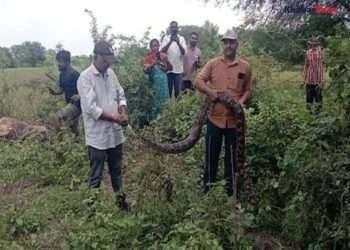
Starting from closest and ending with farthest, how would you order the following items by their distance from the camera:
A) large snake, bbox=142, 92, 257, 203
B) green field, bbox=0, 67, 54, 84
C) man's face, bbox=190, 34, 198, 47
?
large snake, bbox=142, 92, 257, 203 → man's face, bbox=190, 34, 198, 47 → green field, bbox=0, 67, 54, 84

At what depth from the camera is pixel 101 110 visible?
5750mm

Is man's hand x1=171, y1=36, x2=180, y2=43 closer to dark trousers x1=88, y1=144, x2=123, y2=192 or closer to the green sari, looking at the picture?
the green sari

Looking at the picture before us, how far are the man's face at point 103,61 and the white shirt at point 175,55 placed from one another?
4862mm

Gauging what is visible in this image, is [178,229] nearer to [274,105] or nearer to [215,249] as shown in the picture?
[215,249]

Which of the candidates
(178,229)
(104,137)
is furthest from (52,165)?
(178,229)

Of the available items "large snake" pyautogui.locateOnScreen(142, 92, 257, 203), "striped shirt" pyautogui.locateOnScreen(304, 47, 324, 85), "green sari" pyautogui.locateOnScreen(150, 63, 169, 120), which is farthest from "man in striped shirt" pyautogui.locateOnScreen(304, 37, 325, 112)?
"large snake" pyautogui.locateOnScreen(142, 92, 257, 203)

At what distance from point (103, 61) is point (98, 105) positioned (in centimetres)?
45

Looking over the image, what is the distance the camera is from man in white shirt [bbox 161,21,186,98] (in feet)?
35.0

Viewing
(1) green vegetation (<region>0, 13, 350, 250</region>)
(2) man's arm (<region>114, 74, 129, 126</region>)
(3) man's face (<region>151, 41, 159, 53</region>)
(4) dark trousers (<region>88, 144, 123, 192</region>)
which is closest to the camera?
(1) green vegetation (<region>0, 13, 350, 250</region>)

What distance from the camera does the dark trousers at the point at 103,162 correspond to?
5934mm

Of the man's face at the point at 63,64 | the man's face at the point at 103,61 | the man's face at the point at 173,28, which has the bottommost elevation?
the man's face at the point at 63,64

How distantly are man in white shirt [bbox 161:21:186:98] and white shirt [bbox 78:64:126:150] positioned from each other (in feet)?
15.5

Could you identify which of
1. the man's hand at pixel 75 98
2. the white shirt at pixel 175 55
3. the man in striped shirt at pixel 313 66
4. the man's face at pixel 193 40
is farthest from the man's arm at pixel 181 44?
the man's hand at pixel 75 98

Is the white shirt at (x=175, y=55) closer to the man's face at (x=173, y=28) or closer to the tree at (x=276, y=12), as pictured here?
the man's face at (x=173, y=28)
